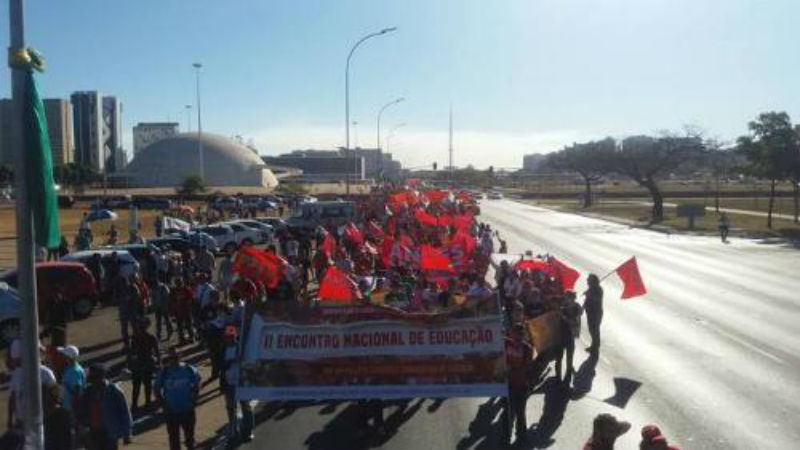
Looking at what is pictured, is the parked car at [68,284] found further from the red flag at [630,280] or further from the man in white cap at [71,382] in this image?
the red flag at [630,280]

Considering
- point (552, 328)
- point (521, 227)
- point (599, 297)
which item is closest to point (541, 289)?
point (599, 297)

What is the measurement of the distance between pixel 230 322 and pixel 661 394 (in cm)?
618

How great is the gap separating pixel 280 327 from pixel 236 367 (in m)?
0.68

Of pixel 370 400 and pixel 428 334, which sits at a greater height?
pixel 428 334

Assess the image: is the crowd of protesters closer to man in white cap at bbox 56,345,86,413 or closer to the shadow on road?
man in white cap at bbox 56,345,86,413

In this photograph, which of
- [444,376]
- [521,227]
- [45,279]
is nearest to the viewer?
[444,376]

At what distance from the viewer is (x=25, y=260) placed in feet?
24.2

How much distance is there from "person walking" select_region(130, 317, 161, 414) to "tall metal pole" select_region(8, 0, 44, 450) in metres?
5.04

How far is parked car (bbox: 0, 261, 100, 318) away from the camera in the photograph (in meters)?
20.8

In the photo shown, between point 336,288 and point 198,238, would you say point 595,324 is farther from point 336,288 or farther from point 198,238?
point 198,238

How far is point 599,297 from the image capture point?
A: 1611 centimetres

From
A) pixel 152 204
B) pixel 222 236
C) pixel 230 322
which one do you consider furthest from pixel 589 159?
pixel 230 322

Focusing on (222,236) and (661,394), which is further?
(222,236)

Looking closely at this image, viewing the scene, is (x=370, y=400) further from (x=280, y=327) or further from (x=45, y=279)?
(x=45, y=279)
